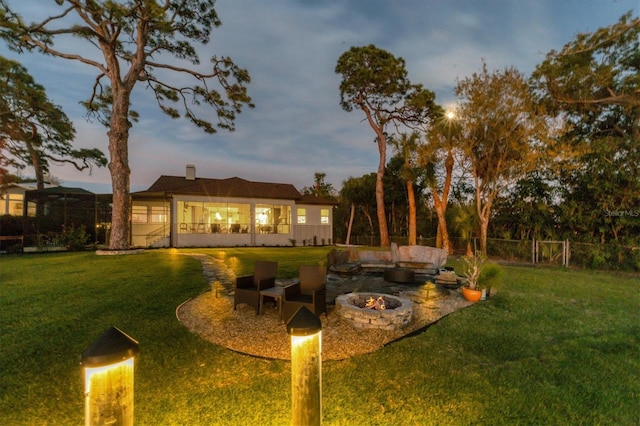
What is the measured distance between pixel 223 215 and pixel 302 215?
6315 mm

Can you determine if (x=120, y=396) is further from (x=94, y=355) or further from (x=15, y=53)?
(x=15, y=53)

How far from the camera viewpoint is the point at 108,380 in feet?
4.84

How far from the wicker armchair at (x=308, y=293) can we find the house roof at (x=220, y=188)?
15.0 meters

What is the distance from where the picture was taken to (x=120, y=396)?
1510 millimetres

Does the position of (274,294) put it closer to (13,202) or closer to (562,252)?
(562,252)

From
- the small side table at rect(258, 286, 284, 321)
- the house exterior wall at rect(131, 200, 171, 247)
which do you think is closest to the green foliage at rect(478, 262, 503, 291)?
the small side table at rect(258, 286, 284, 321)

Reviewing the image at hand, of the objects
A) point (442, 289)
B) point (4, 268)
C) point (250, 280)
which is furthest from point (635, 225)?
point (4, 268)

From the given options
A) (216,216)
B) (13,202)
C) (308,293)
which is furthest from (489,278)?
(13,202)

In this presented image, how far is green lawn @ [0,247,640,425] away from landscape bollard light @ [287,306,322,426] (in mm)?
730

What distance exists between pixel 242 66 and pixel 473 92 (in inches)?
514

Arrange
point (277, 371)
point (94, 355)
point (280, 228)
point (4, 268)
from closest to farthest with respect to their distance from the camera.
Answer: point (94, 355)
point (277, 371)
point (4, 268)
point (280, 228)

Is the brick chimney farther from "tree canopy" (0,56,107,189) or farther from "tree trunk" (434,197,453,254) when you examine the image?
"tree trunk" (434,197,453,254)

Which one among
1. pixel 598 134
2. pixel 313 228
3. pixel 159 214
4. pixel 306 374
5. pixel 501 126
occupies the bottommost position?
pixel 306 374

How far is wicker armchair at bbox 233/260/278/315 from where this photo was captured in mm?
5816
